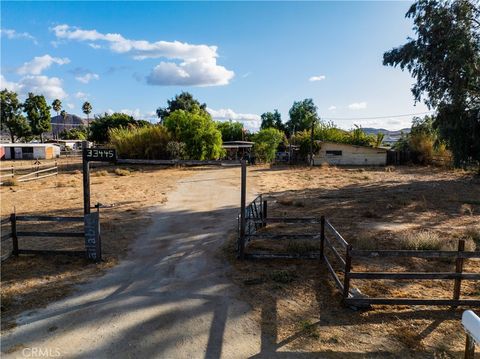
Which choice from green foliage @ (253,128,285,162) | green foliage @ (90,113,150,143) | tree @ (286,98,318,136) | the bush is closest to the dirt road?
the bush

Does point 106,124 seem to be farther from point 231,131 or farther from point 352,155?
point 352,155

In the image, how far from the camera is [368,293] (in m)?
6.53

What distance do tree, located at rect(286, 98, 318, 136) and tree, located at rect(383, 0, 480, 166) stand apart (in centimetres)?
5651

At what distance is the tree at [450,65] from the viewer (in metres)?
19.0

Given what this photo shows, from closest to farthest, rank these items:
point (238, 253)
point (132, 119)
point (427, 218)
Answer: point (238, 253) < point (427, 218) < point (132, 119)

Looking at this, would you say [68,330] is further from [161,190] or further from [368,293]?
[161,190]

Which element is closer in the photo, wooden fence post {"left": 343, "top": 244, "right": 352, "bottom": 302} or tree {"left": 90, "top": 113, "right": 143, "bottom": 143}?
wooden fence post {"left": 343, "top": 244, "right": 352, "bottom": 302}

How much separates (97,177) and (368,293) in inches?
987

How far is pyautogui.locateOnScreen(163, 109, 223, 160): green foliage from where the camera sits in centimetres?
3791

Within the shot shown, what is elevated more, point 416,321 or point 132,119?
point 132,119

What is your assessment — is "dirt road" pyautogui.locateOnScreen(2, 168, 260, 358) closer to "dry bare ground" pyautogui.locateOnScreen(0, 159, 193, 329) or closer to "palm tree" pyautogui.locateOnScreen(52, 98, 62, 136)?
"dry bare ground" pyautogui.locateOnScreen(0, 159, 193, 329)

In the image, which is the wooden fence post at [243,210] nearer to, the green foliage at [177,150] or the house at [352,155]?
the green foliage at [177,150]

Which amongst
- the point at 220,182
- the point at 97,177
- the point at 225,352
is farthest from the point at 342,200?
the point at 97,177

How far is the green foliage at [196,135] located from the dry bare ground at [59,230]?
14.8 meters
